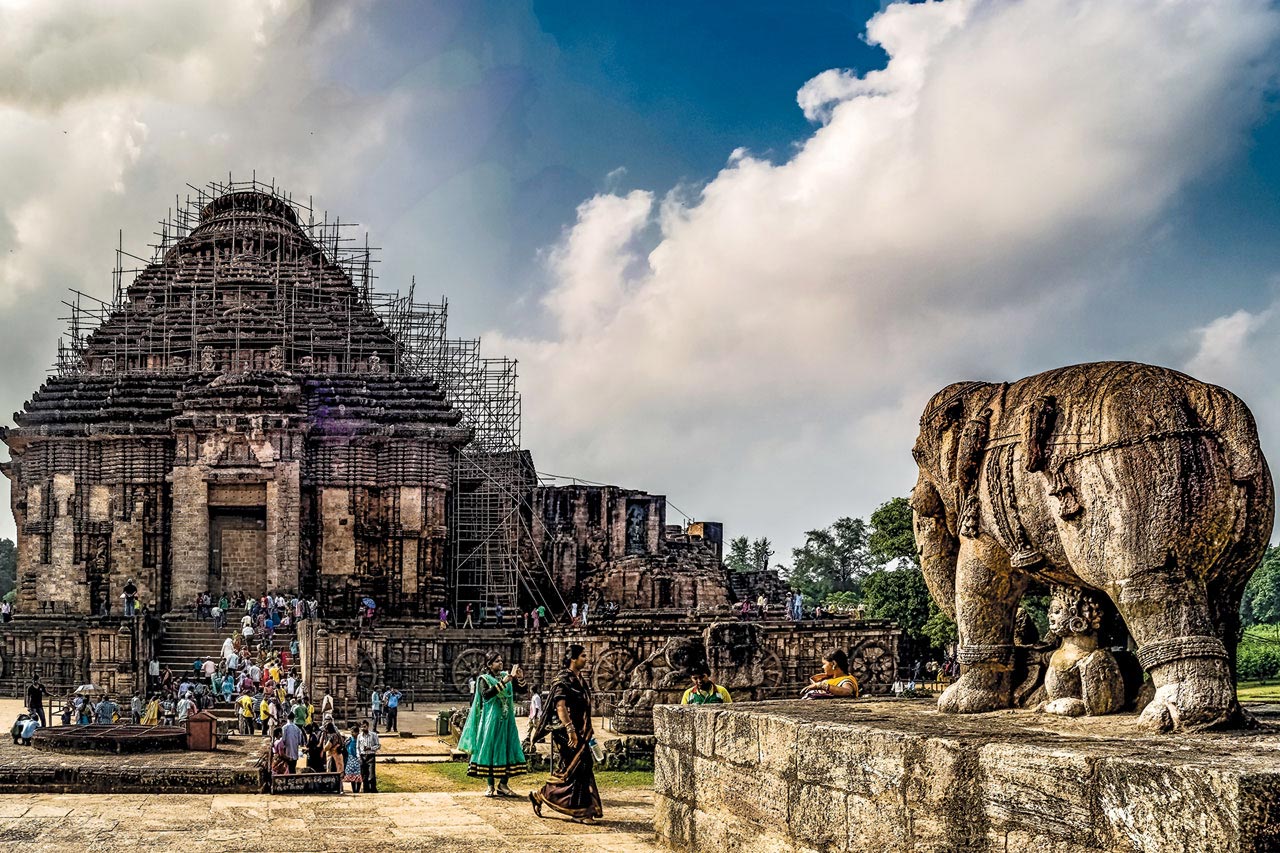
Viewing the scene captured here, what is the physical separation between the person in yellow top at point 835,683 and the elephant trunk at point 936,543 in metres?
1.73

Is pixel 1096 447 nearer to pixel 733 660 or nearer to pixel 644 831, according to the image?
pixel 644 831

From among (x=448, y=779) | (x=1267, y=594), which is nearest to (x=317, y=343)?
(x=448, y=779)

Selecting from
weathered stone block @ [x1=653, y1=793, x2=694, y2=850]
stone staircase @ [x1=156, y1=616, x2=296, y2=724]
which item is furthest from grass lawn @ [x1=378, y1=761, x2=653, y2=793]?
stone staircase @ [x1=156, y1=616, x2=296, y2=724]

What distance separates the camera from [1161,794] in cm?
380

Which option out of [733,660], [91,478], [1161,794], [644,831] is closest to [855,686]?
[644,831]

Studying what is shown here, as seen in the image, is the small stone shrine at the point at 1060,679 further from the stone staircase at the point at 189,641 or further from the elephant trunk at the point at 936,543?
the stone staircase at the point at 189,641

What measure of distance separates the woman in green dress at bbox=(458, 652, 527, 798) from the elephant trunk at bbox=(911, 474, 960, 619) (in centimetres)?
460

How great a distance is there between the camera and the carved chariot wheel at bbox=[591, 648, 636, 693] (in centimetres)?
2408

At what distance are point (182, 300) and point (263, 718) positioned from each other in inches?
850

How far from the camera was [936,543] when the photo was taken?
21.8 feet

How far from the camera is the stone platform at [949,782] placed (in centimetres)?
373

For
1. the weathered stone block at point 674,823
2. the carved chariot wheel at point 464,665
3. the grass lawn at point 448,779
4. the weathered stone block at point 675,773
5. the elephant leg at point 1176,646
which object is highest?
the elephant leg at point 1176,646

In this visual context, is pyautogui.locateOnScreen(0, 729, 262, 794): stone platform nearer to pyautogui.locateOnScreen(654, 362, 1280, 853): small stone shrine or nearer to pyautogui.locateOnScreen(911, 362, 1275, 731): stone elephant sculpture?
pyautogui.locateOnScreen(654, 362, 1280, 853): small stone shrine

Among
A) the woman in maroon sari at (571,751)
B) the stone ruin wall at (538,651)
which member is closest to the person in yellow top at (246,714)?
the stone ruin wall at (538,651)
